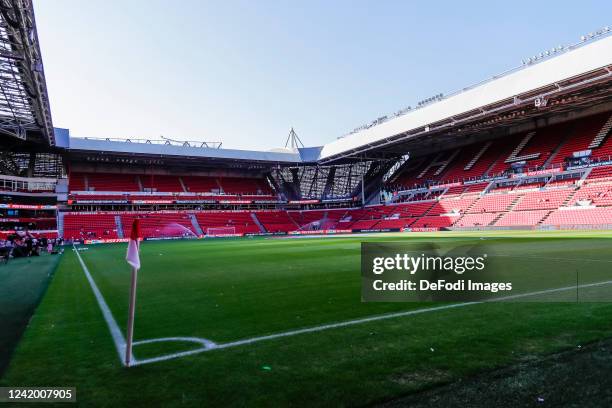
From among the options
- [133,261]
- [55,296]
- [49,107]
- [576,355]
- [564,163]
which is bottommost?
[55,296]

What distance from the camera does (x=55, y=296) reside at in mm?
9445

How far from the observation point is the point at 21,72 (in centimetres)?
2334

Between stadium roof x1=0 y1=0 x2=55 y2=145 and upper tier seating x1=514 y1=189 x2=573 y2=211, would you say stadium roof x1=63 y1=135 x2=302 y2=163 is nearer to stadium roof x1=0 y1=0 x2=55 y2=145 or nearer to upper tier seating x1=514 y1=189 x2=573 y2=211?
stadium roof x1=0 y1=0 x2=55 y2=145

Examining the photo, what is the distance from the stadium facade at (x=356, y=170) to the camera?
33375 millimetres

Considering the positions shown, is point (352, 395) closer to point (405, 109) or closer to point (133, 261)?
point (133, 261)

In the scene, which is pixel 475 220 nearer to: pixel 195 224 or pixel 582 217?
pixel 582 217

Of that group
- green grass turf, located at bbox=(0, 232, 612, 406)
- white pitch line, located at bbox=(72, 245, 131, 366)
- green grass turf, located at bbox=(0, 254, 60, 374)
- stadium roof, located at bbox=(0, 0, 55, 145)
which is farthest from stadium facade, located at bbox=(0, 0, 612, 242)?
green grass turf, located at bbox=(0, 232, 612, 406)

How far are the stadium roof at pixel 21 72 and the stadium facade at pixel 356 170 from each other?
10cm

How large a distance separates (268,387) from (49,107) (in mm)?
35818

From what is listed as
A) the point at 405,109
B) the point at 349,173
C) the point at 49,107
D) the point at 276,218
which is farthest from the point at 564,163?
the point at 49,107

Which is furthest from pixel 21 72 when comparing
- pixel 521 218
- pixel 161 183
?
pixel 161 183

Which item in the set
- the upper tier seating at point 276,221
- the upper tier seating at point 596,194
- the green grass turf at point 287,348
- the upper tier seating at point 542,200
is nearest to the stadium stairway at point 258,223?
the upper tier seating at point 276,221

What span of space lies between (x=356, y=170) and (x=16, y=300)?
64.9 meters

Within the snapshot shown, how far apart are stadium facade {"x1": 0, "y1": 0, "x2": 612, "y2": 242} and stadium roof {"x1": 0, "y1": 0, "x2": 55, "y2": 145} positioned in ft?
0.33
